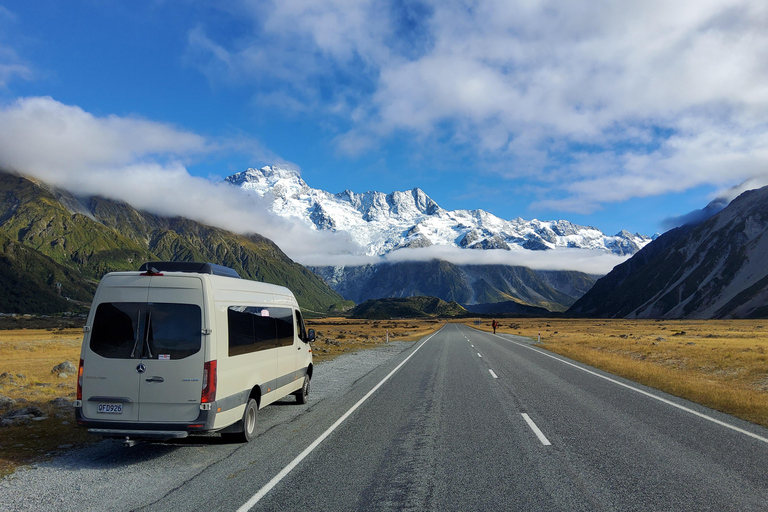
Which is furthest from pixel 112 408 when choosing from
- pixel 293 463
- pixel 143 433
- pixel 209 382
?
pixel 293 463

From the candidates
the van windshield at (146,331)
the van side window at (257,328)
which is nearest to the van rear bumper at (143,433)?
the van windshield at (146,331)

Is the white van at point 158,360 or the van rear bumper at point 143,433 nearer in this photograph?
the van rear bumper at point 143,433

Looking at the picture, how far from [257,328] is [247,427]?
1.97 meters

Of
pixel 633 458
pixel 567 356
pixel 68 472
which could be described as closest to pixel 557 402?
pixel 633 458

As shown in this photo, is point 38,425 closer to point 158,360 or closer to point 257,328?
point 158,360

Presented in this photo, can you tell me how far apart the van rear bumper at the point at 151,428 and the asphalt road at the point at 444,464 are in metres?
0.51

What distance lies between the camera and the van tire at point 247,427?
925cm

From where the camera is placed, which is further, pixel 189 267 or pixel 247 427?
pixel 189 267

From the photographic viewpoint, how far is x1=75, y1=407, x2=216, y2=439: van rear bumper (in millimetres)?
7949

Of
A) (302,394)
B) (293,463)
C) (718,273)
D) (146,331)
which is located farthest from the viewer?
(718,273)

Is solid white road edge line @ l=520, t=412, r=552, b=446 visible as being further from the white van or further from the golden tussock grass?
the golden tussock grass

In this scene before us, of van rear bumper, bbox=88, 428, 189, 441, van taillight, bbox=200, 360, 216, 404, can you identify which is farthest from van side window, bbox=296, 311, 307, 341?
van rear bumper, bbox=88, 428, 189, 441

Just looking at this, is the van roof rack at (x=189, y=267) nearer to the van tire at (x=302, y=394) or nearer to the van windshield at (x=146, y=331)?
the van windshield at (x=146, y=331)

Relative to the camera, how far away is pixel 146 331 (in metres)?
8.32
